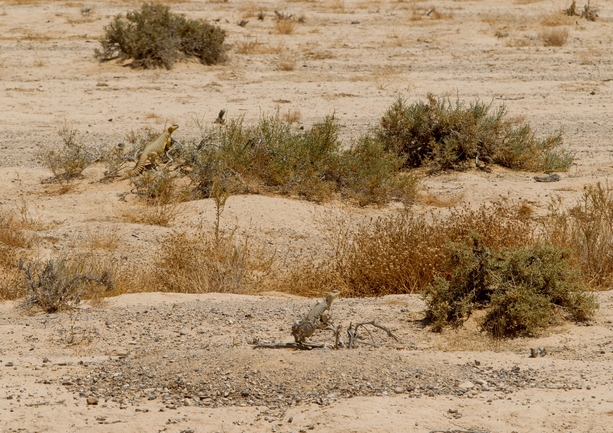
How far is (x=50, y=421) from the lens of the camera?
449 centimetres

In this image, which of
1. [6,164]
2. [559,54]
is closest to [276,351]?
[6,164]

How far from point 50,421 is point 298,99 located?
9784mm

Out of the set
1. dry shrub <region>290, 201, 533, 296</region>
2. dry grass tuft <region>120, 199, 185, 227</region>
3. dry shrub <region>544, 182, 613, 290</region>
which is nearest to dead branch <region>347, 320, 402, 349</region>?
dry shrub <region>290, 201, 533, 296</region>

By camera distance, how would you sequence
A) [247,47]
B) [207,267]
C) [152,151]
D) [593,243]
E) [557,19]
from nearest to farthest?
1. [593,243]
2. [207,267]
3. [152,151]
4. [247,47]
5. [557,19]

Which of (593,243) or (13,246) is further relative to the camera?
(13,246)

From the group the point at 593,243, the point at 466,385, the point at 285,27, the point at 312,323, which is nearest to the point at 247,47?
the point at 285,27

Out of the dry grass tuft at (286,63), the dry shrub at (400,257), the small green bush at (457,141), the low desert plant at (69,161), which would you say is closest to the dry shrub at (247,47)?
the dry grass tuft at (286,63)

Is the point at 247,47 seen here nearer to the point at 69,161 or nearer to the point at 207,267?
the point at 69,161

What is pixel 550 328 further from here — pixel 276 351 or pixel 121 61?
pixel 121 61

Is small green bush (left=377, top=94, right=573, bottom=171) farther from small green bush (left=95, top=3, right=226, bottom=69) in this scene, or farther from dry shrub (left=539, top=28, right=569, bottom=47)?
dry shrub (left=539, top=28, right=569, bottom=47)

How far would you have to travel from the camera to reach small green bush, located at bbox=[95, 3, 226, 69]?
1538 centimetres

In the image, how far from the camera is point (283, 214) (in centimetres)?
891

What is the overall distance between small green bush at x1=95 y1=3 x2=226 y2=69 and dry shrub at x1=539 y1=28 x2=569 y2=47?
6.27 meters

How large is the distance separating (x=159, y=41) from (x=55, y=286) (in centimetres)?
970
